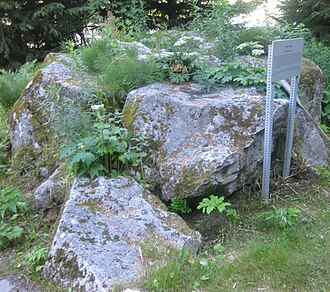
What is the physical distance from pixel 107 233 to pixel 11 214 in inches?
65.7

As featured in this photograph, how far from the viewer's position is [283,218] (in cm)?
344

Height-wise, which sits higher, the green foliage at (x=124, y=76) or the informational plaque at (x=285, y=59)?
the informational plaque at (x=285, y=59)

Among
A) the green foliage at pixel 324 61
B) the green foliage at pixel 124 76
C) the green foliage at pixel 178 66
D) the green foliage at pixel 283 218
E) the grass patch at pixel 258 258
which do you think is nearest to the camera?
the grass patch at pixel 258 258

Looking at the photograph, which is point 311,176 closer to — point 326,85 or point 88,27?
point 326,85

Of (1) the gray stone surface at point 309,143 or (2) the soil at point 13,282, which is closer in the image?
(2) the soil at point 13,282

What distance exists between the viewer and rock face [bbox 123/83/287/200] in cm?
371

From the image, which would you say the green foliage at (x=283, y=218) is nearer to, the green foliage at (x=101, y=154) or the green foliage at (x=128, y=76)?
the green foliage at (x=101, y=154)

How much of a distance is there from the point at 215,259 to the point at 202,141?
53.1 inches

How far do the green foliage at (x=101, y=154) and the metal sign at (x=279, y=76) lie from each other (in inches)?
51.4

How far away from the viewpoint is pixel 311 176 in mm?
4480

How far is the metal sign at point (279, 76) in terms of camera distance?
3.73 meters

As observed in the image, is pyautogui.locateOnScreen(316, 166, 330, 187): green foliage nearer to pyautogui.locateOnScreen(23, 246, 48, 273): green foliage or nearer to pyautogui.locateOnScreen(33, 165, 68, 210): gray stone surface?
pyautogui.locateOnScreen(33, 165, 68, 210): gray stone surface

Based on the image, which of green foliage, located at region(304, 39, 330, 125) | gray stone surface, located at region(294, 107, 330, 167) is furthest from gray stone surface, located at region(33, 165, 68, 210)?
green foliage, located at region(304, 39, 330, 125)

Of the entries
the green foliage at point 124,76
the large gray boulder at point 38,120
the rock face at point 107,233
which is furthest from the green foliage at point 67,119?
the rock face at point 107,233
